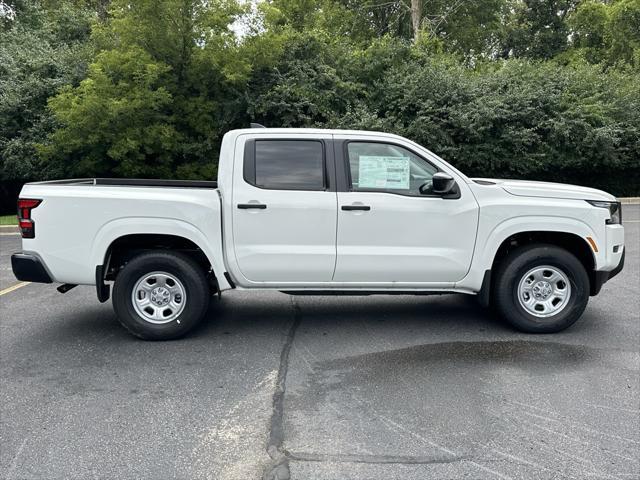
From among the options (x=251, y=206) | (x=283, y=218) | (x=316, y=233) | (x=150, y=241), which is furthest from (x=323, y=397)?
(x=150, y=241)

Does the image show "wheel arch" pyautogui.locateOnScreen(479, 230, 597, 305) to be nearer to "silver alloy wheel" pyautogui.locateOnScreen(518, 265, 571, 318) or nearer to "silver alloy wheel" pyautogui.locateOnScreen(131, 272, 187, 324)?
"silver alloy wheel" pyautogui.locateOnScreen(518, 265, 571, 318)

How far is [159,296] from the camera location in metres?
5.49

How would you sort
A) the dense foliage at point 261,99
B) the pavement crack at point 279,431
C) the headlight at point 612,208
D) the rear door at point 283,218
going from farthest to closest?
the dense foliage at point 261,99, the headlight at point 612,208, the rear door at point 283,218, the pavement crack at point 279,431

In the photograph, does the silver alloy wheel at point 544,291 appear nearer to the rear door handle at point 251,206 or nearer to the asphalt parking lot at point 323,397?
the asphalt parking lot at point 323,397

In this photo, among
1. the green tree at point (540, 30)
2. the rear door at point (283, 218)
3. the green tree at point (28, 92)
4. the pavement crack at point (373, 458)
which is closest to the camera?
the pavement crack at point (373, 458)

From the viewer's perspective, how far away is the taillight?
530 centimetres

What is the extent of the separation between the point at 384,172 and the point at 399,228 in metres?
0.56

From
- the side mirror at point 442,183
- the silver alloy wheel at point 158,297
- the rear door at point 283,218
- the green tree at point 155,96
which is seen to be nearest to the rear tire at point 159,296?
the silver alloy wheel at point 158,297

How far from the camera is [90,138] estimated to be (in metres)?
14.8

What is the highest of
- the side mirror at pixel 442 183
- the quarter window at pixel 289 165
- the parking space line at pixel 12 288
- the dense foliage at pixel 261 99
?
the dense foliage at pixel 261 99

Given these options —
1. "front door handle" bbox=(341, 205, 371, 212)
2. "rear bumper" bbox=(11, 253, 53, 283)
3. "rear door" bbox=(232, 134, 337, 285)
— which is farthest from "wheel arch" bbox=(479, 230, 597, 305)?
"rear bumper" bbox=(11, 253, 53, 283)

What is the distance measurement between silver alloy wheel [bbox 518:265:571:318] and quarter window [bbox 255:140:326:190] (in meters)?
2.20

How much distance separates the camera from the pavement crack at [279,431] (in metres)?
3.21

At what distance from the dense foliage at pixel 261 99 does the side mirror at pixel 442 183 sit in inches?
426
